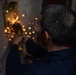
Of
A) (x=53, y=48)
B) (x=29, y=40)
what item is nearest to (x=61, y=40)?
(x=53, y=48)

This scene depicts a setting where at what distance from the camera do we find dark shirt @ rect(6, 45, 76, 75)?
1408mm

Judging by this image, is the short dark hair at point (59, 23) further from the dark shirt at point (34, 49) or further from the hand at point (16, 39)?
the dark shirt at point (34, 49)

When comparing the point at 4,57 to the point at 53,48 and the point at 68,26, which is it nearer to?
the point at 53,48

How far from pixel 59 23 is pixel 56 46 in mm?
126

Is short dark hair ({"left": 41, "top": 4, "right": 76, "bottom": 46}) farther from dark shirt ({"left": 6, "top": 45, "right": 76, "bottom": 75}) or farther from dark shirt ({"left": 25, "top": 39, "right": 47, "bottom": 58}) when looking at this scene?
dark shirt ({"left": 25, "top": 39, "right": 47, "bottom": 58})

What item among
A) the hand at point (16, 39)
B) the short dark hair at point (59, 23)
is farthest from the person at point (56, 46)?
the hand at point (16, 39)

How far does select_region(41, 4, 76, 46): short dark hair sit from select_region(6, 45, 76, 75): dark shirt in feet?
0.22

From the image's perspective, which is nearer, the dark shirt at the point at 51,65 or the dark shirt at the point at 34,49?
the dark shirt at the point at 51,65

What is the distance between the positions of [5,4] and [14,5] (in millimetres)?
90

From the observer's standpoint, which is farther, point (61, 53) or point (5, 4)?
point (5, 4)

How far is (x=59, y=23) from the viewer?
1414 millimetres

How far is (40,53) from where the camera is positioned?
182cm

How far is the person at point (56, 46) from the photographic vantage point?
141 cm

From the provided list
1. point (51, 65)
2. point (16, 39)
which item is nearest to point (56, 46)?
point (51, 65)
